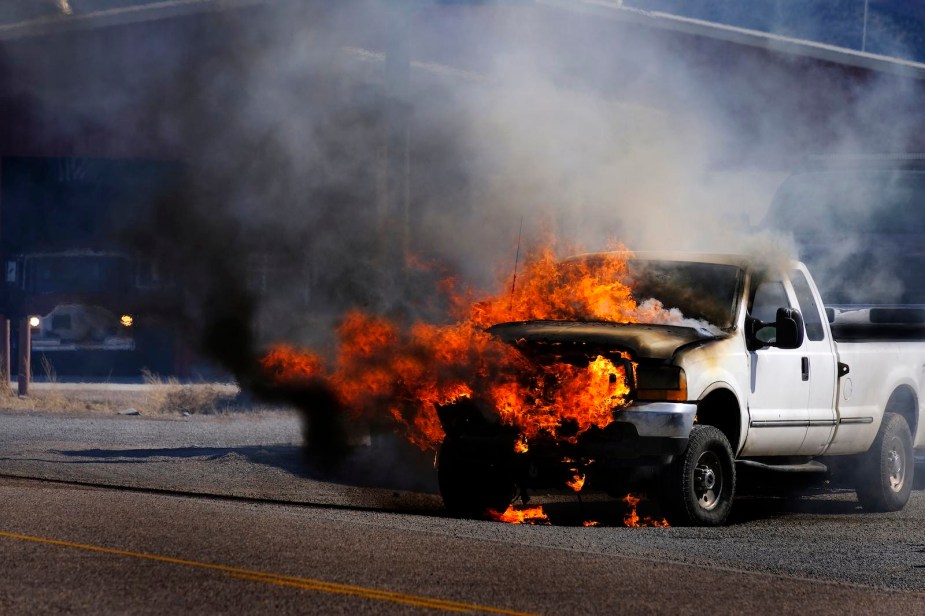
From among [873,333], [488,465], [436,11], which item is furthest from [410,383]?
[436,11]

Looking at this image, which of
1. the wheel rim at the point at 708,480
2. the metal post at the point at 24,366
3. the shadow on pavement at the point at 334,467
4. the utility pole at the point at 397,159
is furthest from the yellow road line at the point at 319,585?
the metal post at the point at 24,366

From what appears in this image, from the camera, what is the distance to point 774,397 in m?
9.68

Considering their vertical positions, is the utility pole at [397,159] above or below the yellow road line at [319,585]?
above

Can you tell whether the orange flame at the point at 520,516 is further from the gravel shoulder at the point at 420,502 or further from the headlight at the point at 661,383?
the headlight at the point at 661,383

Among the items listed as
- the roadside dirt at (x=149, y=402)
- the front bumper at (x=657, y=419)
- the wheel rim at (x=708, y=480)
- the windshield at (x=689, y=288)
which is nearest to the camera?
the front bumper at (x=657, y=419)

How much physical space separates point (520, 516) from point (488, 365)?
4.18 ft

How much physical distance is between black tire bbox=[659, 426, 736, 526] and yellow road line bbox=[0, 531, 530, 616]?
8.94 ft

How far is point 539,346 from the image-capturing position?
874cm

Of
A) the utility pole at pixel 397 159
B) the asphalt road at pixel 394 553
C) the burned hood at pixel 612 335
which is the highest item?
the utility pole at pixel 397 159

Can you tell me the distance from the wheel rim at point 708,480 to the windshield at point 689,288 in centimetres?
97

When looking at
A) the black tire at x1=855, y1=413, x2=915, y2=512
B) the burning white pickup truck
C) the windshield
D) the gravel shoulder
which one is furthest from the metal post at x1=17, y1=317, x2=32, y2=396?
the black tire at x1=855, y1=413, x2=915, y2=512

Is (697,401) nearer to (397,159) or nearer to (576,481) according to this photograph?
(576,481)

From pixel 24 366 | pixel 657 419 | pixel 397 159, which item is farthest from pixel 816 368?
pixel 24 366

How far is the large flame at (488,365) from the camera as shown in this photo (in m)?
8.60
